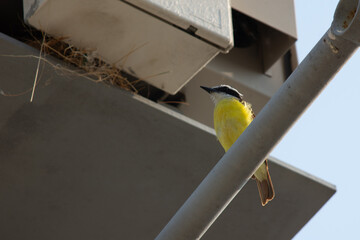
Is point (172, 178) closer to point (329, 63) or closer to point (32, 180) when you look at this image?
point (32, 180)

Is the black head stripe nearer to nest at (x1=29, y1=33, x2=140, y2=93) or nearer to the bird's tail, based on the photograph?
the bird's tail

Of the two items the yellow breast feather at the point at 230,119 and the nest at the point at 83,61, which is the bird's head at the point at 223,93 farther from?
the nest at the point at 83,61

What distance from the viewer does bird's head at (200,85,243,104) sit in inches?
217

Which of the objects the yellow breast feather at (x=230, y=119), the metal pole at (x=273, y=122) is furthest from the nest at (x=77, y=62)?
the metal pole at (x=273, y=122)

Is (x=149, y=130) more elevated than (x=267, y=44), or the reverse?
(x=267, y=44)

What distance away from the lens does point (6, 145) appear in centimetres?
484

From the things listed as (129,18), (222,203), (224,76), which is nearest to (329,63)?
(222,203)

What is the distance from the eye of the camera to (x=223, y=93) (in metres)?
5.56

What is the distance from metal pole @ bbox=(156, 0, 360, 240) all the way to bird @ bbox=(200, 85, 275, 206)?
261cm

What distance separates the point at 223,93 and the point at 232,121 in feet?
1.42

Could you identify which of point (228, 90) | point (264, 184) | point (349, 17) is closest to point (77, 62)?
point (228, 90)

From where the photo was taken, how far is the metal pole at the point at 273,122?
1.84 meters

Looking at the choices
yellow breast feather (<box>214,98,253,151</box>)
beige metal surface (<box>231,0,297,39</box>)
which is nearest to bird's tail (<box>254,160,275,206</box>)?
yellow breast feather (<box>214,98,253,151</box>)

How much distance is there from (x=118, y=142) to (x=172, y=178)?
1.75 ft
